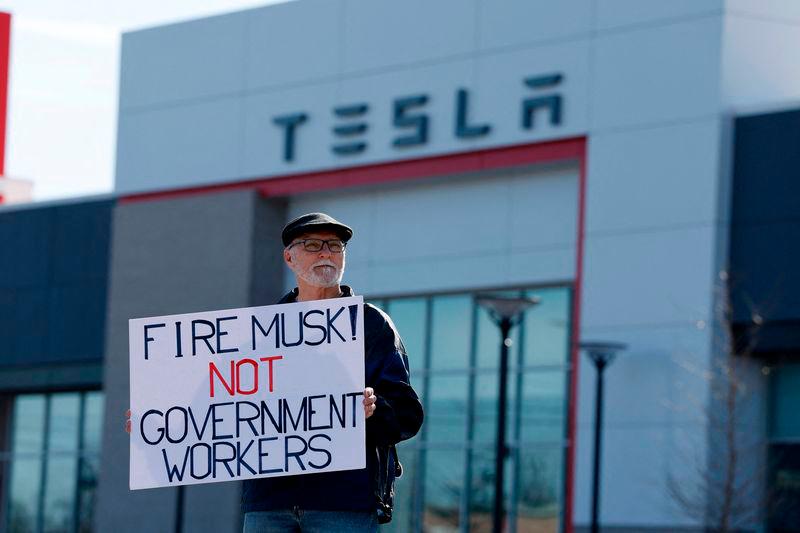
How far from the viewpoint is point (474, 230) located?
88.5ft

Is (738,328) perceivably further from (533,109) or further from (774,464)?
(533,109)

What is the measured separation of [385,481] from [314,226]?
1.00 meters

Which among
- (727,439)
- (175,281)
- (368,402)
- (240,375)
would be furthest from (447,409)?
(368,402)

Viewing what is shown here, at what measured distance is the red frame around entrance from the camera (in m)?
25.2

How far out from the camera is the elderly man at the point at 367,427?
641 cm

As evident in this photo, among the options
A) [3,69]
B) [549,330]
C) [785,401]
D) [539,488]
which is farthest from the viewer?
[549,330]

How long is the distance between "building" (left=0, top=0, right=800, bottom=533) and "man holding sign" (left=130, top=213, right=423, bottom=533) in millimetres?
16183

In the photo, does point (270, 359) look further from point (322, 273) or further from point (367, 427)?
point (367, 427)

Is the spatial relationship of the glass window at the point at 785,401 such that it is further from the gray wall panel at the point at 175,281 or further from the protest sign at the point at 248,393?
the protest sign at the point at 248,393

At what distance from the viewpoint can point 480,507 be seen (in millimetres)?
26875

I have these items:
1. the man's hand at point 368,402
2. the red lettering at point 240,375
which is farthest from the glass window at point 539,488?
the man's hand at point 368,402

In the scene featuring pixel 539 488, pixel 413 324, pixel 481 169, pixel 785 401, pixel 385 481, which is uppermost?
pixel 481 169

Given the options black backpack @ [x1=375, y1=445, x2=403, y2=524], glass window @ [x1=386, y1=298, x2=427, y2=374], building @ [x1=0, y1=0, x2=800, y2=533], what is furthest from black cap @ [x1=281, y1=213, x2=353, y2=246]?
glass window @ [x1=386, y1=298, x2=427, y2=374]

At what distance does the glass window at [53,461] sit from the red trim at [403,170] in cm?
500
